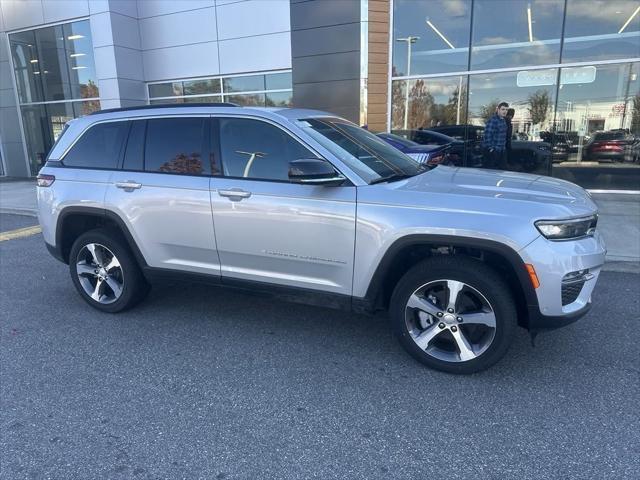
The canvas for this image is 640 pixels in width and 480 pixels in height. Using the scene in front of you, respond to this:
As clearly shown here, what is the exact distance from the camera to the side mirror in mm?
3201

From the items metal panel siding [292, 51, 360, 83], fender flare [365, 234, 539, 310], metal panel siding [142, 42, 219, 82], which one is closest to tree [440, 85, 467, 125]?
metal panel siding [292, 51, 360, 83]

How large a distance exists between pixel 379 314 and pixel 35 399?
9.09 ft

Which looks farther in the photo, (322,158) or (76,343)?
(76,343)

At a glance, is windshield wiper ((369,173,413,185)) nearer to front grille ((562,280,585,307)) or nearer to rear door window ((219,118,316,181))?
rear door window ((219,118,316,181))

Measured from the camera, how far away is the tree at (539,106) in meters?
10.9

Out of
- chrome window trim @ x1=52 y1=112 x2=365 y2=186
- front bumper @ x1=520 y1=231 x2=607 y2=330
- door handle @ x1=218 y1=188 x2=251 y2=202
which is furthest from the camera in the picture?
door handle @ x1=218 y1=188 x2=251 y2=202

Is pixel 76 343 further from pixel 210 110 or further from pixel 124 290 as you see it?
pixel 210 110

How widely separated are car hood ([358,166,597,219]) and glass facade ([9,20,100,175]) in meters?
14.5

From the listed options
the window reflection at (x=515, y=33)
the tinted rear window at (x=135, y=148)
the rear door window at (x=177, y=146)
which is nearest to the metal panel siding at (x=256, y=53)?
the window reflection at (x=515, y=33)

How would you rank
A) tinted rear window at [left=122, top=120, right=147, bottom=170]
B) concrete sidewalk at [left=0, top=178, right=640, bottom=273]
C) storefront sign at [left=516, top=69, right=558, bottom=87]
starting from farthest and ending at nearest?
1. storefront sign at [left=516, top=69, right=558, bottom=87]
2. concrete sidewalk at [left=0, top=178, right=640, bottom=273]
3. tinted rear window at [left=122, top=120, right=147, bottom=170]

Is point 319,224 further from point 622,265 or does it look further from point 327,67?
point 327,67

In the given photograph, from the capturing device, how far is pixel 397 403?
117 inches

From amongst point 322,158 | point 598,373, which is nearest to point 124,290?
point 322,158

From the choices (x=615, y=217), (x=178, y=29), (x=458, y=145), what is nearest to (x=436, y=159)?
(x=458, y=145)
